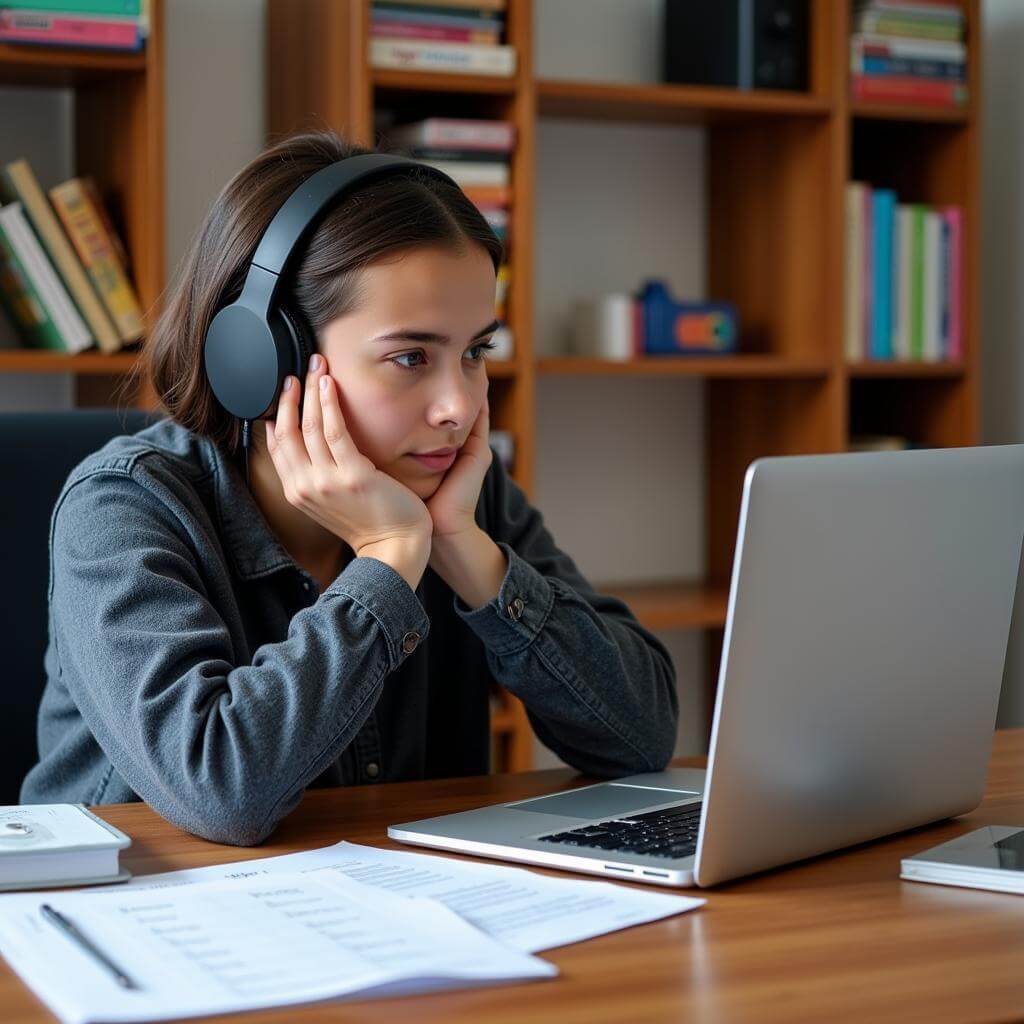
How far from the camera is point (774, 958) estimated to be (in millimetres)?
811

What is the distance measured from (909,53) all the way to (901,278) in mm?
413

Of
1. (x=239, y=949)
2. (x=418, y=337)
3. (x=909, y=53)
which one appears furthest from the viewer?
(x=909, y=53)

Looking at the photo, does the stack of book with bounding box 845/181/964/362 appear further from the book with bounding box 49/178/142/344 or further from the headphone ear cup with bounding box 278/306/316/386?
the headphone ear cup with bounding box 278/306/316/386

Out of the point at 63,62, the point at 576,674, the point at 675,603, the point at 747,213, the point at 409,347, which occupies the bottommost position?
the point at 675,603

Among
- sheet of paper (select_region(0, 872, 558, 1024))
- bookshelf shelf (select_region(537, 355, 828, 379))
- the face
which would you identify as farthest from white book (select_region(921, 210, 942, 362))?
sheet of paper (select_region(0, 872, 558, 1024))

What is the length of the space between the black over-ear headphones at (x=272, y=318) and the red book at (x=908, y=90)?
175 centimetres

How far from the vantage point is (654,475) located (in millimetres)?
3076

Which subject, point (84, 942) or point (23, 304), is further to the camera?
point (23, 304)

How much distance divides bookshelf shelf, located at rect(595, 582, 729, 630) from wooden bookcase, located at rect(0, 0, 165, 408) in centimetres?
88

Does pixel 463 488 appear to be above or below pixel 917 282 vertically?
below

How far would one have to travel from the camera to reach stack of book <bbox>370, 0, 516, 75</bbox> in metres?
2.46

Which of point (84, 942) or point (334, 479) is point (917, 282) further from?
point (84, 942)

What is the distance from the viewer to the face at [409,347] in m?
1.25

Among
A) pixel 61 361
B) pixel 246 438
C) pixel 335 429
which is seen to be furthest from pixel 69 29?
pixel 335 429
